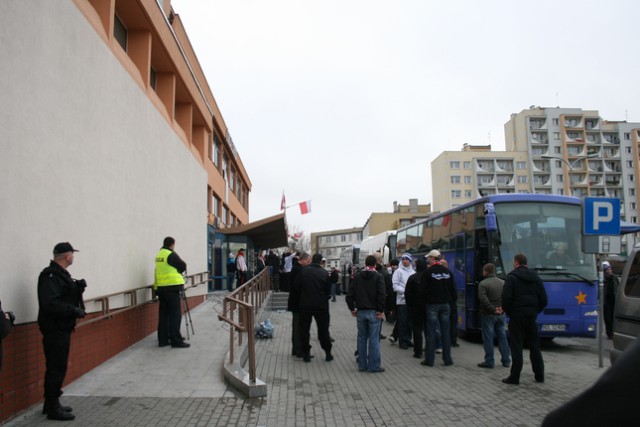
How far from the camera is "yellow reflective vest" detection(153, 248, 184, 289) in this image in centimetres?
977

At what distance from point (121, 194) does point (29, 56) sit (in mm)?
3575

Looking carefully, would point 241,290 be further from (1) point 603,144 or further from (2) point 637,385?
(1) point 603,144

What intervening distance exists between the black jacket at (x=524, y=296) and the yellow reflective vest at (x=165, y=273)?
5490 mm

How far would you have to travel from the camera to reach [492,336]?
927 cm

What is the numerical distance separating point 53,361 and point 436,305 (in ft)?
20.1

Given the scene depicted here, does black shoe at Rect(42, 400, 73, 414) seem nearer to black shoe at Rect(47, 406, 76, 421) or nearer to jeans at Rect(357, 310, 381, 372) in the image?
black shoe at Rect(47, 406, 76, 421)

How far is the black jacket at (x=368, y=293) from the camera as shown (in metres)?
8.98

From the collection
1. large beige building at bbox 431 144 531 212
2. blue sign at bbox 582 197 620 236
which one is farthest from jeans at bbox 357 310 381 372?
large beige building at bbox 431 144 531 212

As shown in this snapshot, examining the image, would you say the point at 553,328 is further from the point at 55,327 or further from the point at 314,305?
the point at 55,327

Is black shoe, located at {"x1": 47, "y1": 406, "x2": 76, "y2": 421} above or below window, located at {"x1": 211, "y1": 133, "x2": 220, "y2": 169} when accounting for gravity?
below

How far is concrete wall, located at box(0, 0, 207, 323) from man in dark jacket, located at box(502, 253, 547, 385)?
6.04 meters

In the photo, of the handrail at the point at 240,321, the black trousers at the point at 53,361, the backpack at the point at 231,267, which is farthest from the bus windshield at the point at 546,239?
the backpack at the point at 231,267

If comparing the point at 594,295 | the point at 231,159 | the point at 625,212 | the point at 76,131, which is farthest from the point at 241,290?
the point at 625,212

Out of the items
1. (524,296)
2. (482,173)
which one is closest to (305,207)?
(524,296)
